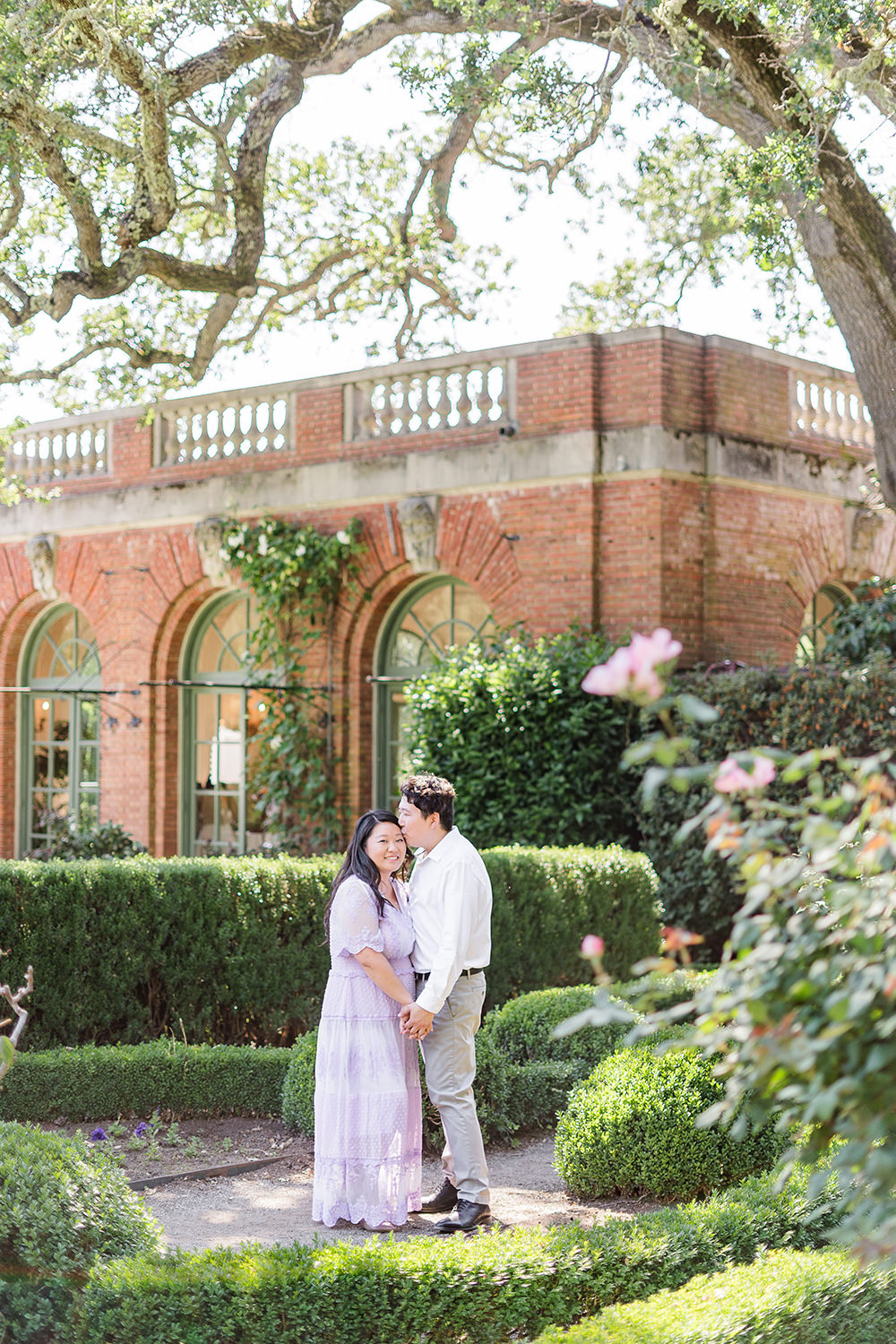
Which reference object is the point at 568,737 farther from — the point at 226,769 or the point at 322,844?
the point at 226,769

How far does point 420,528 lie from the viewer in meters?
14.0

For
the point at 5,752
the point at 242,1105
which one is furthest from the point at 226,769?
the point at 242,1105

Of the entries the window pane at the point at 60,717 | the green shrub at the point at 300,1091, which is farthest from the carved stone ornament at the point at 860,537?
the window pane at the point at 60,717

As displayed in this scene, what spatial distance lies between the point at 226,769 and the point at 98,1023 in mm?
7926

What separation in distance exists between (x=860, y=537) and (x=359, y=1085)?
1068 centimetres

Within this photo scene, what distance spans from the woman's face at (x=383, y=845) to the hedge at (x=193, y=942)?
115 inches

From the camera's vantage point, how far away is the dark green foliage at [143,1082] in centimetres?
767

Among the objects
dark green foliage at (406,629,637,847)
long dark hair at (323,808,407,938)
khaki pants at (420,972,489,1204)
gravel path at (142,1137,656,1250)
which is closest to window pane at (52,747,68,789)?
dark green foliage at (406,629,637,847)

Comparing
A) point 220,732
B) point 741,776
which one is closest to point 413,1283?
point 741,776

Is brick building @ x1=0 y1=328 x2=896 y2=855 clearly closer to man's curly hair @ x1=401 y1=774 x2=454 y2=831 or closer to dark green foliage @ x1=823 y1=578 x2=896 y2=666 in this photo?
dark green foliage @ x1=823 y1=578 x2=896 y2=666

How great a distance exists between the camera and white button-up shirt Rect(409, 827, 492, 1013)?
5.56 m

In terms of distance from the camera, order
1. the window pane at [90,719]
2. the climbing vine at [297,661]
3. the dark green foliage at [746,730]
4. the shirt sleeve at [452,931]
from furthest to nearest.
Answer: the window pane at [90,719] < the climbing vine at [297,661] < the dark green foliage at [746,730] < the shirt sleeve at [452,931]

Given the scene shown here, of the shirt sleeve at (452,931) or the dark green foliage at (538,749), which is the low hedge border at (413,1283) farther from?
the dark green foliage at (538,749)

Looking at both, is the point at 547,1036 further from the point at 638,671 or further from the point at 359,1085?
the point at 638,671
